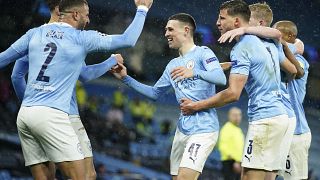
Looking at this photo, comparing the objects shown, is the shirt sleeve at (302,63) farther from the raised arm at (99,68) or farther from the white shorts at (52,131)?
the white shorts at (52,131)

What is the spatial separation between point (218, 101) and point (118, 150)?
5.93 meters

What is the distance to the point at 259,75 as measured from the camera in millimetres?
5855

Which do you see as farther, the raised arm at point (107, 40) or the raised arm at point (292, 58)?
the raised arm at point (292, 58)

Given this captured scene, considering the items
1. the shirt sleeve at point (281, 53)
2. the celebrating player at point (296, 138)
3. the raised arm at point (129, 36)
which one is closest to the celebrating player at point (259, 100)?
the shirt sleeve at point (281, 53)

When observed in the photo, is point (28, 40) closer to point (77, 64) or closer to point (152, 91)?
point (77, 64)

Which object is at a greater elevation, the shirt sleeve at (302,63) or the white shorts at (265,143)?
the shirt sleeve at (302,63)

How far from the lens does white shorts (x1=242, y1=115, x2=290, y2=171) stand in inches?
230

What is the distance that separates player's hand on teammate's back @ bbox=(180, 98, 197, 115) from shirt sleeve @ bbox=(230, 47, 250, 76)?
0.51 metres

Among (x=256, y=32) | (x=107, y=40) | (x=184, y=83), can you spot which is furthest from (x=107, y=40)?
(x=256, y=32)

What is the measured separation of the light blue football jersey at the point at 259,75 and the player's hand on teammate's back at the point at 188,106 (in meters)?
0.46

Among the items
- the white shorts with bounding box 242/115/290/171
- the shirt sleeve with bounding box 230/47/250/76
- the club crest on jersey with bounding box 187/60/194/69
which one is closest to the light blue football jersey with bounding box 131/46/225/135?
the club crest on jersey with bounding box 187/60/194/69

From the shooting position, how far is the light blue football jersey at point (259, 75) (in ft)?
19.1

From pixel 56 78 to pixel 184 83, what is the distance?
45.0 inches

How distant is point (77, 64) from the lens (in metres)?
5.79
